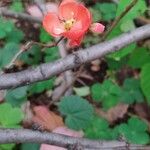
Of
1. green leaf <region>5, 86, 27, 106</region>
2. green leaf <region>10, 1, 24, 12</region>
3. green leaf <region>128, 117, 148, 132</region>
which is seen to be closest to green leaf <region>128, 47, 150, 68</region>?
green leaf <region>128, 117, 148, 132</region>

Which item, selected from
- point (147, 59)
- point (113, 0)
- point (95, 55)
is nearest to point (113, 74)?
point (147, 59)

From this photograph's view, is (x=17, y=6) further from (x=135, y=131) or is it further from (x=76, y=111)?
(x=135, y=131)

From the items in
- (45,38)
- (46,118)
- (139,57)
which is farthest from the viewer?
(45,38)

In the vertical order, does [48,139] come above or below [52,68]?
below

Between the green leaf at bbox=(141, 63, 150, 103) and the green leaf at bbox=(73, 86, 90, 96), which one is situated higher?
the green leaf at bbox=(73, 86, 90, 96)

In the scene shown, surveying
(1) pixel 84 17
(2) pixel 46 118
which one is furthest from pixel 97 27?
(2) pixel 46 118

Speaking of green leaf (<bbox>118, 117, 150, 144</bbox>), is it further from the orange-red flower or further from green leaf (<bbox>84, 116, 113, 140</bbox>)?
the orange-red flower

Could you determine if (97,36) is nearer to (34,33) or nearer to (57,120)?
(34,33)
